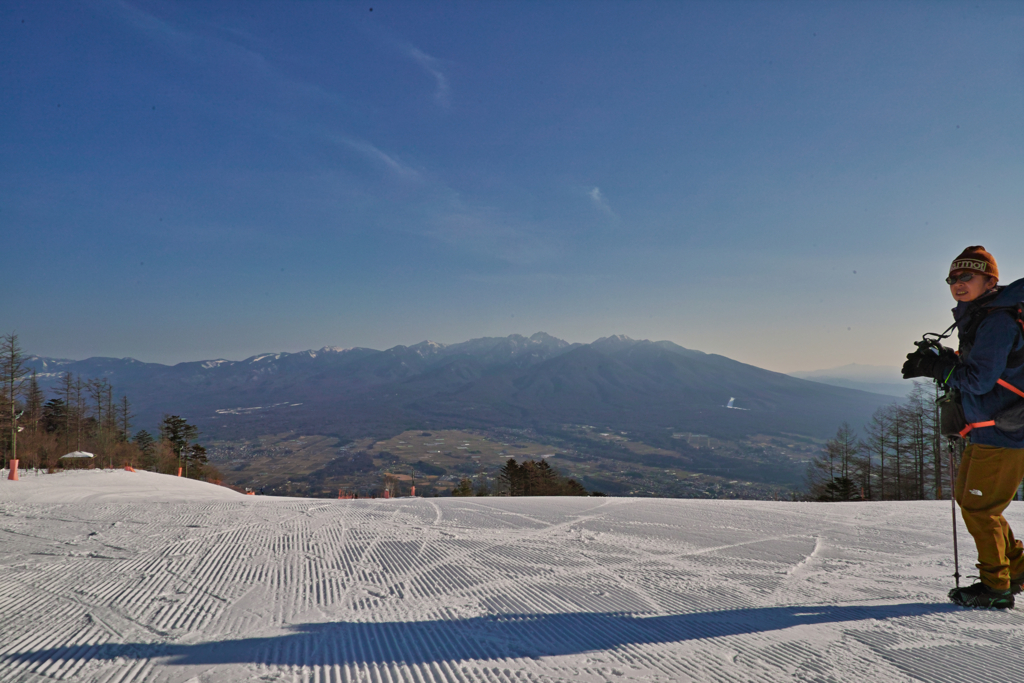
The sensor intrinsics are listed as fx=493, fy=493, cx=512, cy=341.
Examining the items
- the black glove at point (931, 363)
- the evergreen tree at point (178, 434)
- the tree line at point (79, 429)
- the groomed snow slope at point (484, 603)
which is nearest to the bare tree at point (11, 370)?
the tree line at point (79, 429)

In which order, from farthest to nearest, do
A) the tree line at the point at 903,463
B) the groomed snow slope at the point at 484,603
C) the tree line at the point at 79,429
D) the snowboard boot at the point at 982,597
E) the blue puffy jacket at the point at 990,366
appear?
the tree line at the point at 79,429 → the tree line at the point at 903,463 → the snowboard boot at the point at 982,597 → the blue puffy jacket at the point at 990,366 → the groomed snow slope at the point at 484,603

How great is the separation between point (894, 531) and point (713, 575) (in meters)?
3.13

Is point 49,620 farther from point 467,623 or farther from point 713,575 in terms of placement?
point 713,575

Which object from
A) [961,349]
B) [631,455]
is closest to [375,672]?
[961,349]

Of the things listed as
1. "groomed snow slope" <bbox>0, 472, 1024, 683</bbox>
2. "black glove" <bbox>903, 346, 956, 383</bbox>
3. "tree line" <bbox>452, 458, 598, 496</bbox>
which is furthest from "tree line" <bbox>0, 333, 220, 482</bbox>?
"black glove" <bbox>903, 346, 956, 383</bbox>

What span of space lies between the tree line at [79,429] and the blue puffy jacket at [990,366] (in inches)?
1468

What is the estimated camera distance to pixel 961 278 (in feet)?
10.4

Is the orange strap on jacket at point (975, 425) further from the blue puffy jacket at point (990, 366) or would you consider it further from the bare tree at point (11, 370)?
the bare tree at point (11, 370)

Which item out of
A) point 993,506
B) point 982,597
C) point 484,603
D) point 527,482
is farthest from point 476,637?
point 527,482

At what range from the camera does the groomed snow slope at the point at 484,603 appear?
225cm

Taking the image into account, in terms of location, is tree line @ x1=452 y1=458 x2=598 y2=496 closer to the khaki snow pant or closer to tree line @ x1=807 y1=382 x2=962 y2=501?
tree line @ x1=807 y1=382 x2=962 y2=501

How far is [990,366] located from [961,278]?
2.07 feet

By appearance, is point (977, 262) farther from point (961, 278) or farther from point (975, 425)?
point (975, 425)

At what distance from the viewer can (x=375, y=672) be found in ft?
7.18
